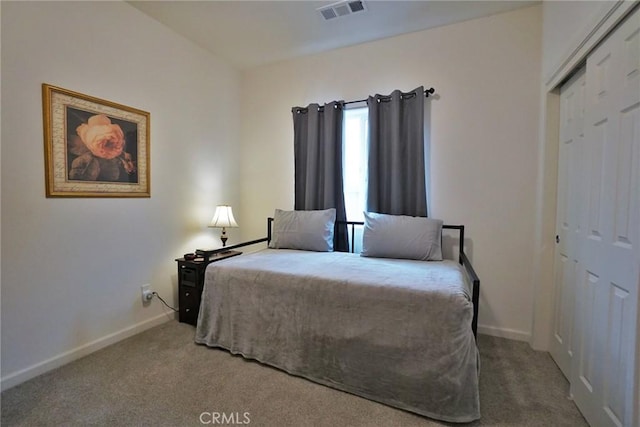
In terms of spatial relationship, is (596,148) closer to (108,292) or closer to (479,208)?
(479,208)

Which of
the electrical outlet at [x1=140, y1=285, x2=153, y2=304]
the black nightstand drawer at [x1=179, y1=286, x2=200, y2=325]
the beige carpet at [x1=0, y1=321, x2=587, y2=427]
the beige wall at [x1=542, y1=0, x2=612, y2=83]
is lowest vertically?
the beige carpet at [x1=0, y1=321, x2=587, y2=427]

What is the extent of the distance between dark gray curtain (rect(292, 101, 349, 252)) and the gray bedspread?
2.75 feet

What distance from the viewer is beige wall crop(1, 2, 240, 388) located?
1.71 metres

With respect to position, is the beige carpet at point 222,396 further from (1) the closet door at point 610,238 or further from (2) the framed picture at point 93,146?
(2) the framed picture at point 93,146

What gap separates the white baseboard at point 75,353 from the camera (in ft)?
5.60

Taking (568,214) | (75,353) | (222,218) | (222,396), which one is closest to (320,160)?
(222,218)

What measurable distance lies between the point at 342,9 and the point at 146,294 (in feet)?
9.23

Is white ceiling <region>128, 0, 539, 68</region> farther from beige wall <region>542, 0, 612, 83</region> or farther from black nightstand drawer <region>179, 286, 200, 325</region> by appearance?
A: black nightstand drawer <region>179, 286, 200, 325</region>

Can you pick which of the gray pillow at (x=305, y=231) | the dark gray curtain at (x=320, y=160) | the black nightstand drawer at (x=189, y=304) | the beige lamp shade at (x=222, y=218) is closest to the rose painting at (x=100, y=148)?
the beige lamp shade at (x=222, y=218)

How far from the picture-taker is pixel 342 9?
89.7 inches

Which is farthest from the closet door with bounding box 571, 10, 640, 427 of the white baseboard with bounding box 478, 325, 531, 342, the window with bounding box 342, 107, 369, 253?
the window with bounding box 342, 107, 369, 253

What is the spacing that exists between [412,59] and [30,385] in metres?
3.60

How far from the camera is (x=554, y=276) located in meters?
2.06

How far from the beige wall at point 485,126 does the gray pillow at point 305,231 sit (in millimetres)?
978
